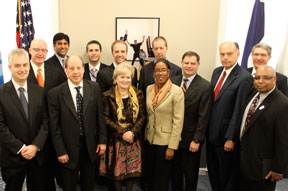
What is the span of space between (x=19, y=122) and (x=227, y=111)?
2.14m

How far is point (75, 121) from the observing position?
231cm

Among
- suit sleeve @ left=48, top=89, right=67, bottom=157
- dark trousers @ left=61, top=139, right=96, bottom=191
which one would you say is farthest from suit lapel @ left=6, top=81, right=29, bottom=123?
dark trousers @ left=61, top=139, right=96, bottom=191

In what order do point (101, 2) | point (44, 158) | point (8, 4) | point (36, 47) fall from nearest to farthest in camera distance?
point (44, 158) < point (36, 47) < point (101, 2) < point (8, 4)

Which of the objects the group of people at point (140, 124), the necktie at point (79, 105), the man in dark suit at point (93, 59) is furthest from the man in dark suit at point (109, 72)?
the necktie at point (79, 105)

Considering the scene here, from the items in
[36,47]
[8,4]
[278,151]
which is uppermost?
[8,4]

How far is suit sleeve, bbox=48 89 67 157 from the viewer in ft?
7.55

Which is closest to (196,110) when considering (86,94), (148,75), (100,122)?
Answer: (148,75)

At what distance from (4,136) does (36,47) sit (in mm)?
1193

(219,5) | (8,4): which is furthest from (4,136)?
(219,5)

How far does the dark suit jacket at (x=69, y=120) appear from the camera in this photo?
2301 millimetres

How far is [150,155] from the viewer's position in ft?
8.87

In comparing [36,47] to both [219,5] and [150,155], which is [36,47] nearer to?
[150,155]

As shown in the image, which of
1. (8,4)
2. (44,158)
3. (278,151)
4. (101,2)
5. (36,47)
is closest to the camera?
(278,151)

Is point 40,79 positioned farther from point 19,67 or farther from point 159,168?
point 159,168
